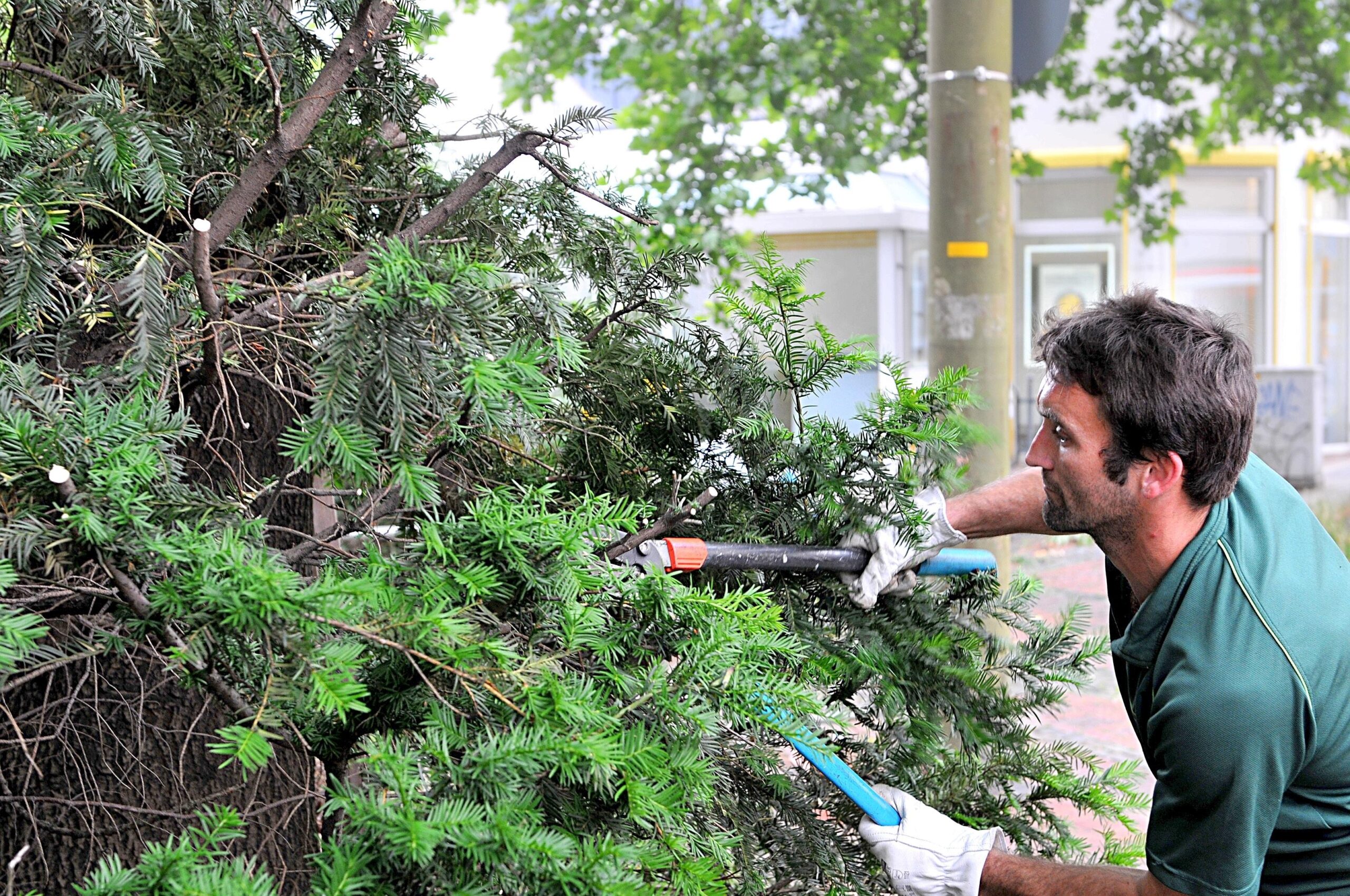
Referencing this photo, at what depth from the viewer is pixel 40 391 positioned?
131 centimetres

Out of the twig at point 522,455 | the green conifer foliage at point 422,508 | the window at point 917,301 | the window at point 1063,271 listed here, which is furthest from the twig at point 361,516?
the window at point 1063,271

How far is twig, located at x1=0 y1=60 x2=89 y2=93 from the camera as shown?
1615 mm

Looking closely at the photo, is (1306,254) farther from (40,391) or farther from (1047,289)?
(40,391)

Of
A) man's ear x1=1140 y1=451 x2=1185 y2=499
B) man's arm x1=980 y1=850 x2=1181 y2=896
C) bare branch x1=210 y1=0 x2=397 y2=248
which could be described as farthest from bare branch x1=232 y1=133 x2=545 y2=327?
man's arm x1=980 y1=850 x2=1181 y2=896

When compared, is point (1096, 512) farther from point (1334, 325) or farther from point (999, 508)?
point (1334, 325)

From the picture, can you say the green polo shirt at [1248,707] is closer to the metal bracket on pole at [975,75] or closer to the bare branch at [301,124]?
the bare branch at [301,124]

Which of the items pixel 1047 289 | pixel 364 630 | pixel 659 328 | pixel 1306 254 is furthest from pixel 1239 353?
pixel 1306 254

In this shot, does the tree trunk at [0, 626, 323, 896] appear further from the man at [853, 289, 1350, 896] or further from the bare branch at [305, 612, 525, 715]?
the man at [853, 289, 1350, 896]

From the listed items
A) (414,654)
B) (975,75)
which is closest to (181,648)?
(414,654)

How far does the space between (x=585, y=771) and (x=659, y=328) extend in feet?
3.30

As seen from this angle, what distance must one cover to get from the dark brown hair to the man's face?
2 cm

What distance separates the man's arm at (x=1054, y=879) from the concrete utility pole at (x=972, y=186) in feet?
6.73

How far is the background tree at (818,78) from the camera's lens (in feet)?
20.4

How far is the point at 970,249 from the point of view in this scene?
3.89 m
